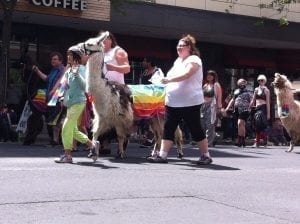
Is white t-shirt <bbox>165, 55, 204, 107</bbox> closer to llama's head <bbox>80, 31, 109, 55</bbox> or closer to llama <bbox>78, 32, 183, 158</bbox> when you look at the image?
llama <bbox>78, 32, 183, 158</bbox>

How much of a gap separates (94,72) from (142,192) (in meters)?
3.16

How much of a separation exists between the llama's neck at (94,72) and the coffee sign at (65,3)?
9957 millimetres

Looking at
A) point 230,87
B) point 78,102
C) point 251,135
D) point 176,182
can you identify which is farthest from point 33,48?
point 176,182

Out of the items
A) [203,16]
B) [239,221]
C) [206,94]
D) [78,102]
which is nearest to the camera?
[239,221]

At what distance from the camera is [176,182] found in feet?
27.4

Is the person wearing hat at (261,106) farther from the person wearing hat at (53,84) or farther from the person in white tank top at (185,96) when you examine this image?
the person in white tank top at (185,96)

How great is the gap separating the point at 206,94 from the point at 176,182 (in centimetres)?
713

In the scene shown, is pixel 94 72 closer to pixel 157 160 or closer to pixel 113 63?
pixel 113 63

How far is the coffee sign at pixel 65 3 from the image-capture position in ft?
64.2

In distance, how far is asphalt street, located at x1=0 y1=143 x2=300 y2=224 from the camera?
635cm

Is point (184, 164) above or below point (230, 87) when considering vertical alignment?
below

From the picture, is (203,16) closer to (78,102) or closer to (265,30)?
(265,30)

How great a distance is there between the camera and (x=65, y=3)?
65.7 feet

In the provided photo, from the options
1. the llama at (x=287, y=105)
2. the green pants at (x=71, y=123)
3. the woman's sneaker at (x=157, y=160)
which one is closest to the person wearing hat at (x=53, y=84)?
the green pants at (x=71, y=123)
